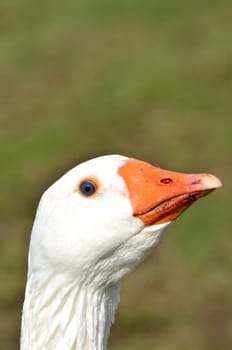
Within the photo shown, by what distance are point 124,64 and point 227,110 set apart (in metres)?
1.88

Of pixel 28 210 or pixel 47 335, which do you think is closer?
pixel 47 335

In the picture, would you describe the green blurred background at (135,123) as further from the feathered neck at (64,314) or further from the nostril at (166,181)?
the nostril at (166,181)

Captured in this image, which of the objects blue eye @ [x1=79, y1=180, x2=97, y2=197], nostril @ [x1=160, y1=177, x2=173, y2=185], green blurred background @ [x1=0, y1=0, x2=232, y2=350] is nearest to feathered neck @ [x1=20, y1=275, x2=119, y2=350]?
blue eye @ [x1=79, y1=180, x2=97, y2=197]

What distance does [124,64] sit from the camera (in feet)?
50.5

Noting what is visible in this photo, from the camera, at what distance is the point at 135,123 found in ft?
44.9

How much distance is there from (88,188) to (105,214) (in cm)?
14

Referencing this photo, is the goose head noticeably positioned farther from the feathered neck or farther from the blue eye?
the feathered neck

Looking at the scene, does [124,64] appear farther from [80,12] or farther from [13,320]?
[13,320]

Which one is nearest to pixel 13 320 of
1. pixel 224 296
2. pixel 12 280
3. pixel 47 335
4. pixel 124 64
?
pixel 12 280

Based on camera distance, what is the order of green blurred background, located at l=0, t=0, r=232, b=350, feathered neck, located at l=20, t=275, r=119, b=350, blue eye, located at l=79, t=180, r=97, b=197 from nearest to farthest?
1. blue eye, located at l=79, t=180, r=97, b=197
2. feathered neck, located at l=20, t=275, r=119, b=350
3. green blurred background, located at l=0, t=0, r=232, b=350

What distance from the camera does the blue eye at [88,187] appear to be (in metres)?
5.12

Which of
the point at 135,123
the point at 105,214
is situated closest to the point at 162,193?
the point at 105,214

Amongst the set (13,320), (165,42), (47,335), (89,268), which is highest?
(165,42)

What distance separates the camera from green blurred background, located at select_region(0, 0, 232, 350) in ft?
32.8
